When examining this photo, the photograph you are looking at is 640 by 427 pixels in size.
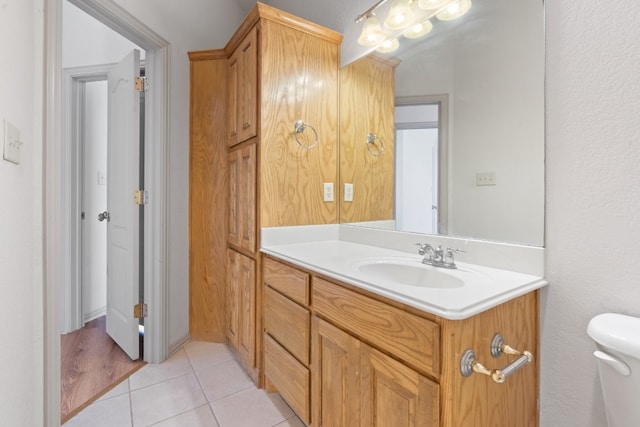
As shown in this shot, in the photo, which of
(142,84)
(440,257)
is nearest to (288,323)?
(440,257)

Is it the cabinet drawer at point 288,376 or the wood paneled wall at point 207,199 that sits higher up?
the wood paneled wall at point 207,199

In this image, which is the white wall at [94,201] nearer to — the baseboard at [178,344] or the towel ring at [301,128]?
the baseboard at [178,344]

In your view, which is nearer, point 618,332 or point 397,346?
point 618,332

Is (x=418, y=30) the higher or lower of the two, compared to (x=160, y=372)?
higher

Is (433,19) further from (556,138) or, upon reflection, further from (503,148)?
(556,138)

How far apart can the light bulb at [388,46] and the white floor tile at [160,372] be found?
213 cm

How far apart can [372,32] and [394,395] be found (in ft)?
5.38

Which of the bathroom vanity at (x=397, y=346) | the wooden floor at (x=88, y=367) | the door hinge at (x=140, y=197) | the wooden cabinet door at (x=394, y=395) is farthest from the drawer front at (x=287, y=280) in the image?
the wooden floor at (x=88, y=367)

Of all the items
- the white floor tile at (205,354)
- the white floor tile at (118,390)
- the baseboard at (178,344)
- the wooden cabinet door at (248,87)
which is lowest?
the white floor tile at (118,390)

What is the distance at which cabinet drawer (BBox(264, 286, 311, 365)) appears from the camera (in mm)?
1192

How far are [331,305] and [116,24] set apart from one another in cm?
181

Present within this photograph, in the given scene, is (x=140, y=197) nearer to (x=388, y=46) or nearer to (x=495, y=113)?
(x=388, y=46)

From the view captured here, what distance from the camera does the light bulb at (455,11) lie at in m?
1.19

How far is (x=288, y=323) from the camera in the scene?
1301mm
